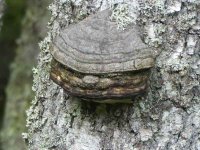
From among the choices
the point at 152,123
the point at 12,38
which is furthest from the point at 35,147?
the point at 12,38

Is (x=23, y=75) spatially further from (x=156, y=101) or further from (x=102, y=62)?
(x=102, y=62)

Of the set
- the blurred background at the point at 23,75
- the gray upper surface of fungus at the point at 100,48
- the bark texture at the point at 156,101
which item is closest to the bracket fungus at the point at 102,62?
the gray upper surface of fungus at the point at 100,48

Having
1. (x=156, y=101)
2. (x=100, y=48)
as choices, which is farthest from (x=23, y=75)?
(x=100, y=48)

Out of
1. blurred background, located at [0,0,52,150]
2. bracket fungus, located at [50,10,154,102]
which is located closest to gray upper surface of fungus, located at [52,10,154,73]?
bracket fungus, located at [50,10,154,102]

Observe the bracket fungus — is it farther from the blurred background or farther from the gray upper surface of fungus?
the blurred background

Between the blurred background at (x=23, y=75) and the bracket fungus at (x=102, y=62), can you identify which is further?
the blurred background at (x=23, y=75)

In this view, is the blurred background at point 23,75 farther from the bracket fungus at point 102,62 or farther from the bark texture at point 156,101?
the bracket fungus at point 102,62

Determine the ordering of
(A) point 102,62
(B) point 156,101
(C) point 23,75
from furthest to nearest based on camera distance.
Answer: (C) point 23,75 → (B) point 156,101 → (A) point 102,62
